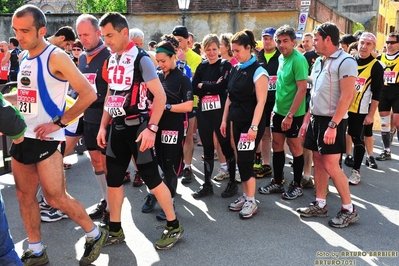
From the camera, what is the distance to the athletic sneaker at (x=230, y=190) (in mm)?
5043

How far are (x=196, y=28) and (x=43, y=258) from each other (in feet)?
51.2

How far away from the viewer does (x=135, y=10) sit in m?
18.2

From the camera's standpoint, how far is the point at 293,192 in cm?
498

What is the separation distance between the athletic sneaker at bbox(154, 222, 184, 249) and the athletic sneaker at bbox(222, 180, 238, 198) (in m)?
1.44

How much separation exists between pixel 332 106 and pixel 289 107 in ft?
3.08

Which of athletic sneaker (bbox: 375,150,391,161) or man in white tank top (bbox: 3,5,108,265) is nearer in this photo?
man in white tank top (bbox: 3,5,108,265)

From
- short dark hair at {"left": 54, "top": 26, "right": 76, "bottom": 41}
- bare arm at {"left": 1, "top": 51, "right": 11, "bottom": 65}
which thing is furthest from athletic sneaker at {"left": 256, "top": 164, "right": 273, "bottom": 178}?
bare arm at {"left": 1, "top": 51, "right": 11, "bottom": 65}

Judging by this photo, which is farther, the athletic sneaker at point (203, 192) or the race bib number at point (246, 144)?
the athletic sneaker at point (203, 192)

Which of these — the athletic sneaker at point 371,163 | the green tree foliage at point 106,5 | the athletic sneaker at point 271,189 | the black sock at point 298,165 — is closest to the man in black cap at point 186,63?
the athletic sneaker at point 271,189

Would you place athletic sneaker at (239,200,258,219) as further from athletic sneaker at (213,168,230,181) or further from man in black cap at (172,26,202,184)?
man in black cap at (172,26,202,184)

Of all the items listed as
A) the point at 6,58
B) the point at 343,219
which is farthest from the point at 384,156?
the point at 6,58

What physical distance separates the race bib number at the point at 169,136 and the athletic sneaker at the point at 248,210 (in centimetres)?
112

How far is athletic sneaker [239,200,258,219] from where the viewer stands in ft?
14.2

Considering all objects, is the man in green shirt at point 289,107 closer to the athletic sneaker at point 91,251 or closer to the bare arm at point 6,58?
the athletic sneaker at point 91,251
